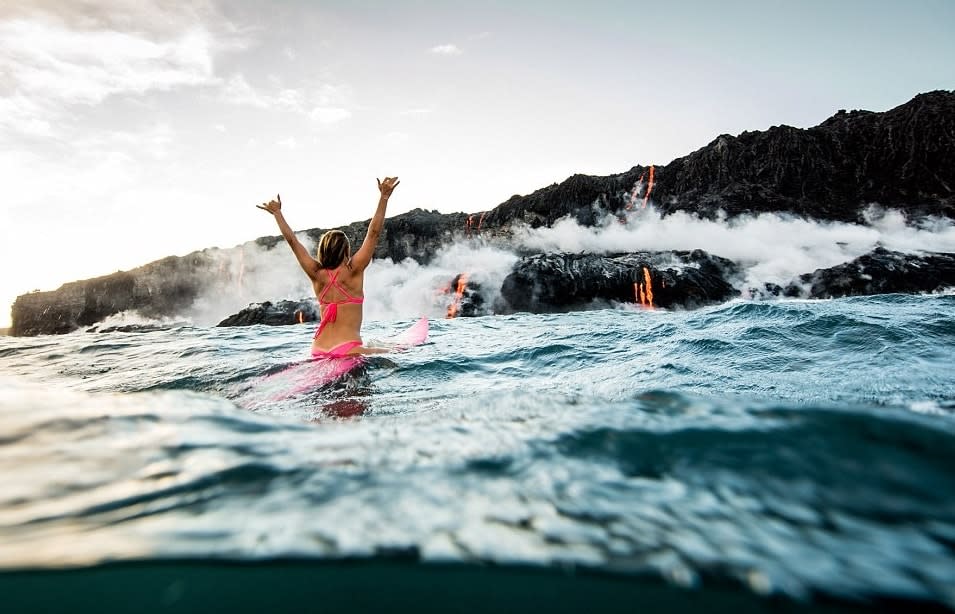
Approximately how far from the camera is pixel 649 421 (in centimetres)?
188

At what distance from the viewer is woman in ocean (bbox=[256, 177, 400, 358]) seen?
4777 millimetres

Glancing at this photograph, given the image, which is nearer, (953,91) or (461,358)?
(461,358)

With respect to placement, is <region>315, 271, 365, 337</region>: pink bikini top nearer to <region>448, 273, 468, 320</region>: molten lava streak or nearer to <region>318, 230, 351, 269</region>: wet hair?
<region>318, 230, 351, 269</region>: wet hair

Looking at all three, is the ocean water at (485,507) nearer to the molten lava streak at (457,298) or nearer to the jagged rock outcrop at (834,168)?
the molten lava streak at (457,298)

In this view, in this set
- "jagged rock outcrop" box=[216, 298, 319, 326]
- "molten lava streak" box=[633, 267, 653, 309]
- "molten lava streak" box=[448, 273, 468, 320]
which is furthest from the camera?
"jagged rock outcrop" box=[216, 298, 319, 326]

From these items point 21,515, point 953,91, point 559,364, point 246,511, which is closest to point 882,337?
point 559,364

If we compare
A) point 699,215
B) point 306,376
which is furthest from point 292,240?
point 699,215

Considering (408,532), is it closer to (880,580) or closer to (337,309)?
(880,580)

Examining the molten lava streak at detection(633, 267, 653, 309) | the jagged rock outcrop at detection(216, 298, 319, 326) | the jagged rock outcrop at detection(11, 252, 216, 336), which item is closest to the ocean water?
the molten lava streak at detection(633, 267, 653, 309)

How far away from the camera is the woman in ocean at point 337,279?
478cm

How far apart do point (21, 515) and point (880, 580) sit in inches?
86.1

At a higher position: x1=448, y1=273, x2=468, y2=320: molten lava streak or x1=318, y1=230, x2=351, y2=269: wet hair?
x1=318, y1=230, x2=351, y2=269: wet hair

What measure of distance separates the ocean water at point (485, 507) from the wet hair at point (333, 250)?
2.52 m

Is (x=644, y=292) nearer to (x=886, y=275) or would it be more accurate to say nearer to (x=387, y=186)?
(x=886, y=275)
